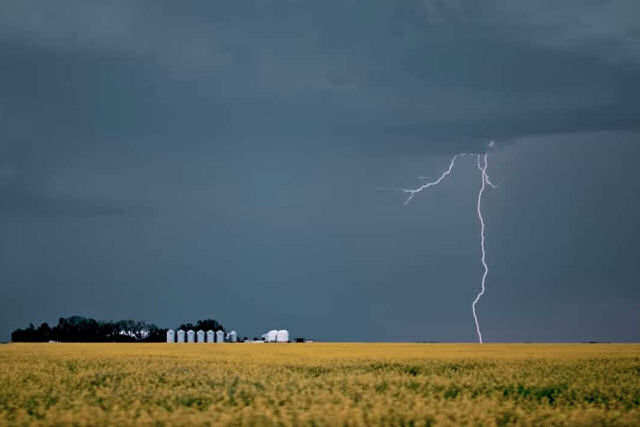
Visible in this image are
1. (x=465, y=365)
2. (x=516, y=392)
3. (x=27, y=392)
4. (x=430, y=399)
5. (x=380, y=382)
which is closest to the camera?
(x=430, y=399)

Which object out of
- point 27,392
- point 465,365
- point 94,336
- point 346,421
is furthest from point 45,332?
point 346,421

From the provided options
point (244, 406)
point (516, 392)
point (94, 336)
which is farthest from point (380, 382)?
point (94, 336)

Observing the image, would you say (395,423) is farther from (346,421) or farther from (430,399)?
(430,399)

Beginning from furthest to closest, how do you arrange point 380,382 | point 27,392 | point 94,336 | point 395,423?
point 94,336
point 380,382
point 27,392
point 395,423

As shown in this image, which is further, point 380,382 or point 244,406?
point 380,382

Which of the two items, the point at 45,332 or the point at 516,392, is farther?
the point at 45,332

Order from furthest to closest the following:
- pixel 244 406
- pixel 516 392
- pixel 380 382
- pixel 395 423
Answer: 1. pixel 380 382
2. pixel 516 392
3. pixel 244 406
4. pixel 395 423

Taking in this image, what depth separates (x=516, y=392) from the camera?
2112cm

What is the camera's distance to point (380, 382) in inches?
892

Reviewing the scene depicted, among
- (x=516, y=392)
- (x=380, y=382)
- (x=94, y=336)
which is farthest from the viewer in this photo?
(x=94, y=336)

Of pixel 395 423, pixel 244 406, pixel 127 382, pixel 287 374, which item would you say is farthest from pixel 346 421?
pixel 287 374

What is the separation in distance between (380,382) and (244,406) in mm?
6985

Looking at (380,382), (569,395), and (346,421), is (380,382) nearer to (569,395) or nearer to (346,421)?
(569,395)

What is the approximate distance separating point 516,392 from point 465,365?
41.4 ft
